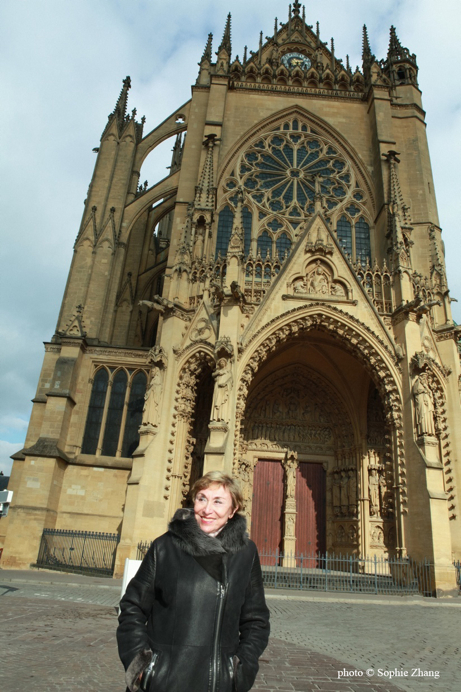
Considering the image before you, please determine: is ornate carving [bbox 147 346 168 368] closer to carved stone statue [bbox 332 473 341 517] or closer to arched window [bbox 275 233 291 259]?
carved stone statue [bbox 332 473 341 517]

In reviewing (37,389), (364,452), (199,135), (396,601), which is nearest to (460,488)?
(364,452)

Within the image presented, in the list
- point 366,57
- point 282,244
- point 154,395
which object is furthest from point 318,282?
point 366,57

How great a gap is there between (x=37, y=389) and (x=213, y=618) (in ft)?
52.3

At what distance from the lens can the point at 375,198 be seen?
20.7m

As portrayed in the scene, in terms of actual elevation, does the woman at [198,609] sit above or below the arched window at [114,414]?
below

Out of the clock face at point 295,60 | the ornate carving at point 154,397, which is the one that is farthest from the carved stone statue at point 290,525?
the clock face at point 295,60

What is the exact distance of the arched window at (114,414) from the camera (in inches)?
636

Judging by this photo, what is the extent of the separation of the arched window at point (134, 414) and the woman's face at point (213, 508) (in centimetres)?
1423

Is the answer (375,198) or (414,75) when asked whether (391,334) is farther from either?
(414,75)

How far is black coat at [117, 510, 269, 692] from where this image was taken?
200 cm

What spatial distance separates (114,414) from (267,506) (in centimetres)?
615

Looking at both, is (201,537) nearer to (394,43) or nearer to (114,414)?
(114,414)

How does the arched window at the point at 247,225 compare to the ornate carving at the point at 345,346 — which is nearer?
the ornate carving at the point at 345,346

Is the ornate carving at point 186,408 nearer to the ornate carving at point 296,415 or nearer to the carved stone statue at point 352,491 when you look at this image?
the ornate carving at point 296,415
